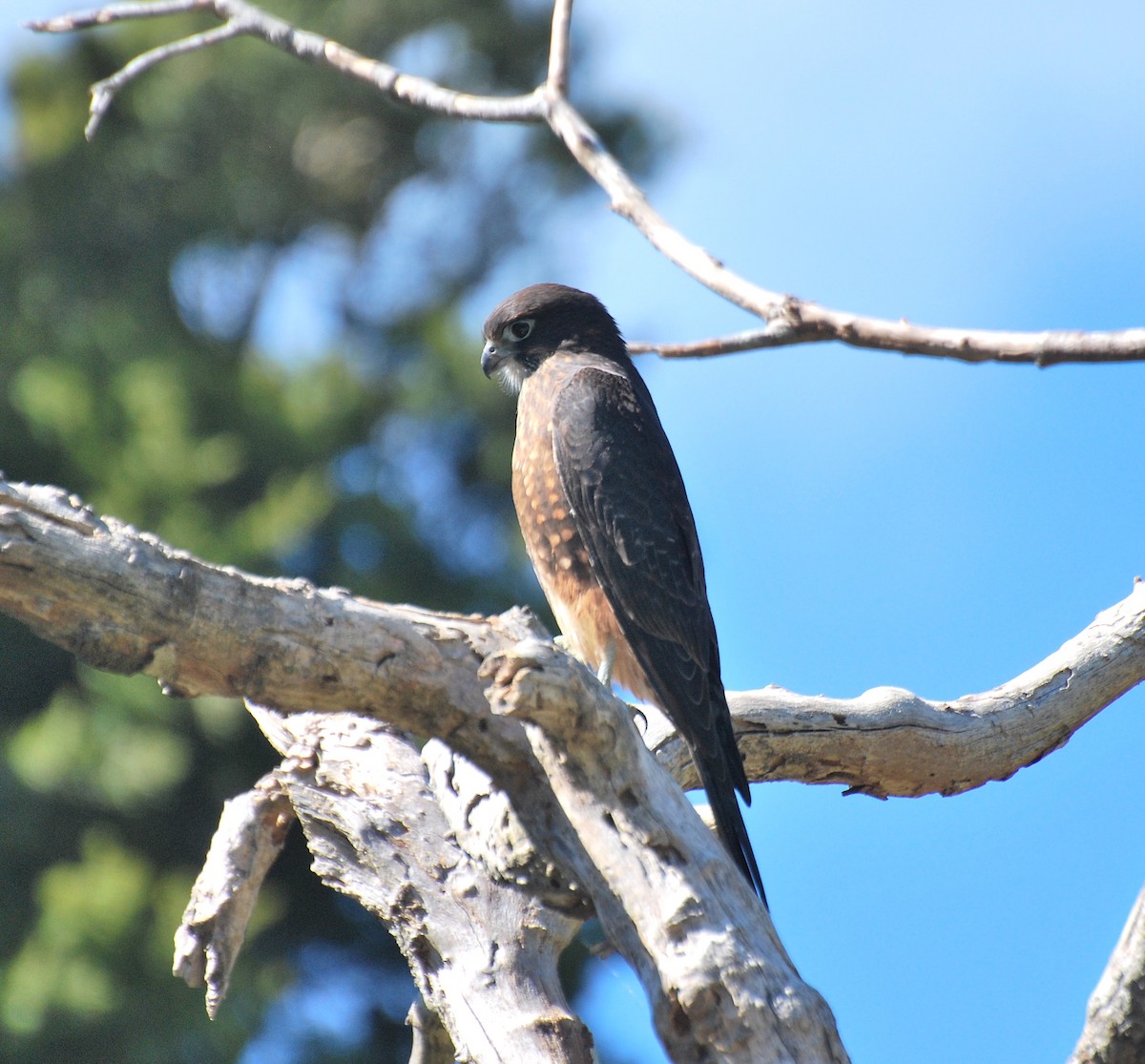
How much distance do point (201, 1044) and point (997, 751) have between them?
6.07 meters

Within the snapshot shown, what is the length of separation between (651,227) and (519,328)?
192cm

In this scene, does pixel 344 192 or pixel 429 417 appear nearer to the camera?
pixel 429 417

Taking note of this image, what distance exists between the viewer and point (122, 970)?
759cm

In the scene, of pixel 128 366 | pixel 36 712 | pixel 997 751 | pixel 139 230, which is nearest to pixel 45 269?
pixel 139 230

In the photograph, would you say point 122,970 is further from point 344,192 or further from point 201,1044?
point 344,192

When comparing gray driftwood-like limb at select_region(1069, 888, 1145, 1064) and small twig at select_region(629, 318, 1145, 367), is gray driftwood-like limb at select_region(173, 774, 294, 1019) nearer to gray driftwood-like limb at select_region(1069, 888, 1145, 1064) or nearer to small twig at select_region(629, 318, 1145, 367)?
small twig at select_region(629, 318, 1145, 367)

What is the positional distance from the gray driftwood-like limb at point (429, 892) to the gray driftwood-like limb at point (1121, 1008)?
1021 mm

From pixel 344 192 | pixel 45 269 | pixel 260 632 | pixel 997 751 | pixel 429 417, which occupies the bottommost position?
pixel 260 632

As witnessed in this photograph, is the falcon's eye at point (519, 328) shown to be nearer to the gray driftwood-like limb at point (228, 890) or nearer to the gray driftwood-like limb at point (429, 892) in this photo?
the gray driftwood-like limb at point (429, 892)

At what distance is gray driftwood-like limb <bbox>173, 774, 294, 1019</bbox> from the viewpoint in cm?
317

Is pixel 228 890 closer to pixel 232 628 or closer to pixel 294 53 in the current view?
pixel 232 628

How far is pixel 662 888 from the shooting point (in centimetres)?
251

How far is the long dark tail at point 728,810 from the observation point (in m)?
3.20

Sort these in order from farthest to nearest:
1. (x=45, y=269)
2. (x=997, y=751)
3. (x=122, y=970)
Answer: (x=45, y=269)
(x=122, y=970)
(x=997, y=751)
